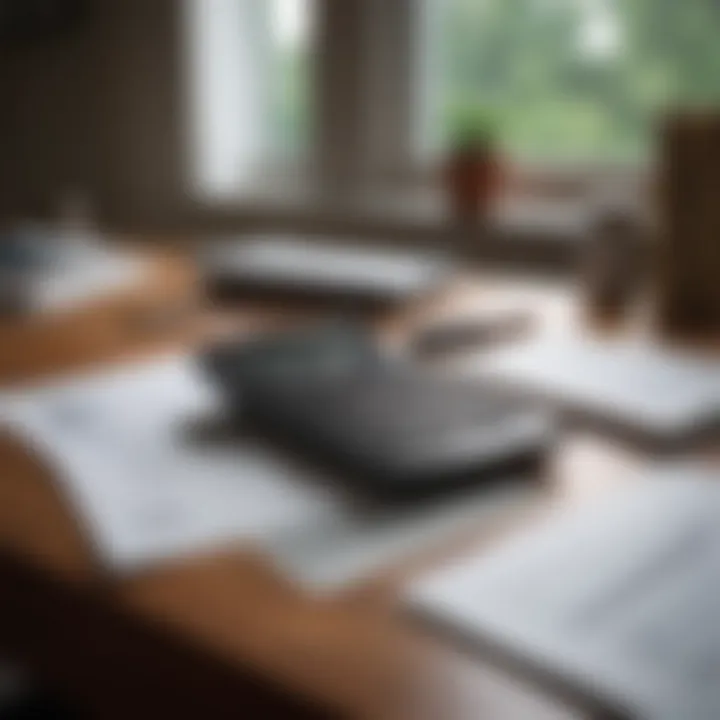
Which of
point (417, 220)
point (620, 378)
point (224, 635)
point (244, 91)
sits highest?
point (244, 91)

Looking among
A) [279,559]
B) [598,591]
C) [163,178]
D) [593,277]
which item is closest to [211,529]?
[279,559]

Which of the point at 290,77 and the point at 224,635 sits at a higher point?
A: the point at 290,77

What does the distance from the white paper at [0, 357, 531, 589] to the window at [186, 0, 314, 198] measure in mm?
1287

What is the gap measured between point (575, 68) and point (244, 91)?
62cm

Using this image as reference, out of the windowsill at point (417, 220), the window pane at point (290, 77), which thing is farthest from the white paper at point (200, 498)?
the window pane at point (290, 77)

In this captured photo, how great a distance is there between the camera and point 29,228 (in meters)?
1.82

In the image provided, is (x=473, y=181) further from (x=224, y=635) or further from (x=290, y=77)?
(x=224, y=635)

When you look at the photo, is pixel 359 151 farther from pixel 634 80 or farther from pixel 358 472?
pixel 358 472

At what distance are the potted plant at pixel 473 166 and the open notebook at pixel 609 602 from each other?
1108 millimetres

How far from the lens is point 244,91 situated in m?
2.29

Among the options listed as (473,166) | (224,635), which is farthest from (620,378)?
(473,166)

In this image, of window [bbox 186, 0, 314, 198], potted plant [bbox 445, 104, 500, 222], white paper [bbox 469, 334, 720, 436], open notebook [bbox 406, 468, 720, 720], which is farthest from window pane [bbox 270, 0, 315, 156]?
open notebook [bbox 406, 468, 720, 720]

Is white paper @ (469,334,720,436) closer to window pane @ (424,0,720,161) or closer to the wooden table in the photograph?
the wooden table

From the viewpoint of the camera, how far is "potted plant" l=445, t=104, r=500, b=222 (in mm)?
1829
